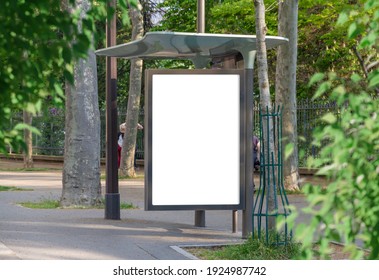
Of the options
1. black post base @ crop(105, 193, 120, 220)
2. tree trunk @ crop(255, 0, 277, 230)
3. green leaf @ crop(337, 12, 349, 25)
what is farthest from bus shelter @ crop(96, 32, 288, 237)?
green leaf @ crop(337, 12, 349, 25)

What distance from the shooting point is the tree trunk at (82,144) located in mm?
18594

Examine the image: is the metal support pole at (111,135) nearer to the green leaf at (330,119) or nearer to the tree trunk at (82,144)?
the tree trunk at (82,144)

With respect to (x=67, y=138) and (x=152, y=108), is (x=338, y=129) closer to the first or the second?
(x=152, y=108)

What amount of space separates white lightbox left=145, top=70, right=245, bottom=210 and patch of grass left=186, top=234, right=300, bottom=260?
1399 millimetres

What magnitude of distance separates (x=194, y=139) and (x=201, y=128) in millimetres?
164

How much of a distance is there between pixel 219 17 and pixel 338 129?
97.5 feet

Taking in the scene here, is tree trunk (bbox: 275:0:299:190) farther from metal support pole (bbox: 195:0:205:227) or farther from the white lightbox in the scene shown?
the white lightbox

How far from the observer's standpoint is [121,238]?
1328 centimetres

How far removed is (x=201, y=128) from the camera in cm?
1296

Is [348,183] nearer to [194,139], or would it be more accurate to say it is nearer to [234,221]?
[194,139]

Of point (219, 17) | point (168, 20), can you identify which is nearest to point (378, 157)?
point (219, 17)

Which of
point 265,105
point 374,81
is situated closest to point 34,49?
point 374,81

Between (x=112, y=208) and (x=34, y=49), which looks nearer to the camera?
(x=34, y=49)

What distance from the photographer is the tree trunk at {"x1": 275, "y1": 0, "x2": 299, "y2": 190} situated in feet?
78.8
